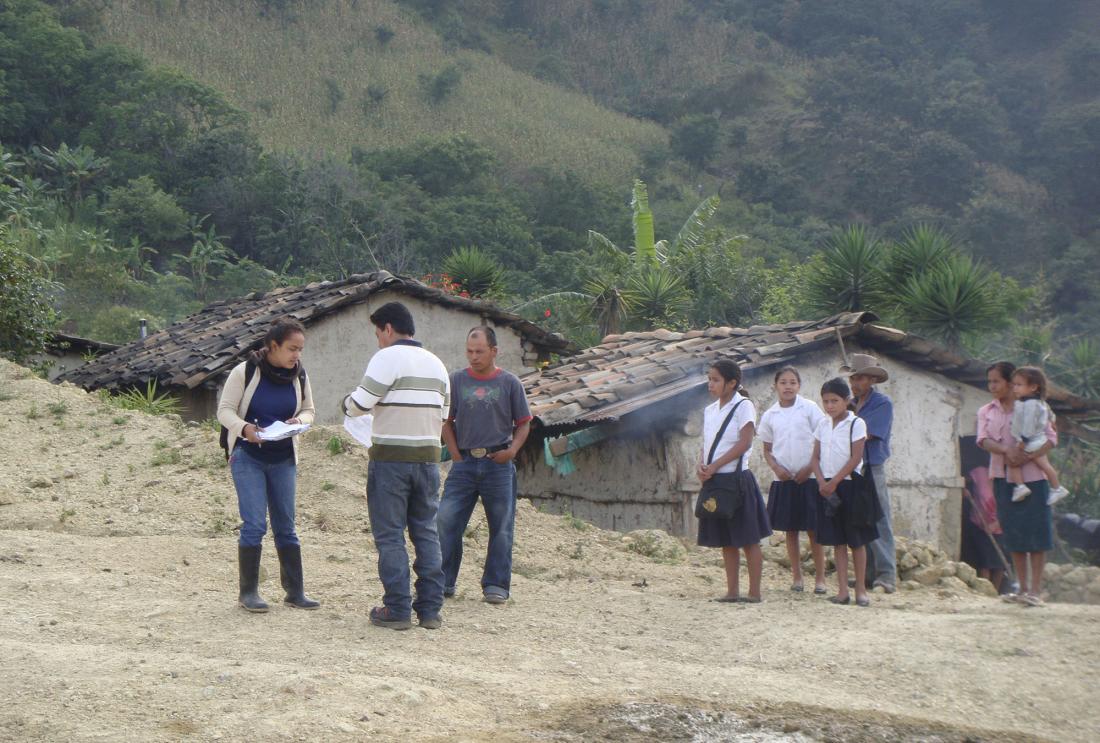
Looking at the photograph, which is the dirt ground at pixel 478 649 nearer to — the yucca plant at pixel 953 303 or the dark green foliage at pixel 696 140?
the yucca plant at pixel 953 303

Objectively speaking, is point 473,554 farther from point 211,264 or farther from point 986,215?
point 986,215

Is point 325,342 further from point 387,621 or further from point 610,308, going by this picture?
point 387,621

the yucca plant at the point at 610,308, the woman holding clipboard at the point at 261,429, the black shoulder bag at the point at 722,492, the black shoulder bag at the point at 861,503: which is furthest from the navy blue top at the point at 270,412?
the yucca plant at the point at 610,308

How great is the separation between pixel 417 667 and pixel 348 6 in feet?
203

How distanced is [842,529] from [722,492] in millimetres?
964

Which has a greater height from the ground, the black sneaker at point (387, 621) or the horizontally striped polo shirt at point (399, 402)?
the horizontally striped polo shirt at point (399, 402)

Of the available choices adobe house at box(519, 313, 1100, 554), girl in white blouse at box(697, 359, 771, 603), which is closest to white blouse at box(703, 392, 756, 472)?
girl in white blouse at box(697, 359, 771, 603)

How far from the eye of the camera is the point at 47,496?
33.1 ft

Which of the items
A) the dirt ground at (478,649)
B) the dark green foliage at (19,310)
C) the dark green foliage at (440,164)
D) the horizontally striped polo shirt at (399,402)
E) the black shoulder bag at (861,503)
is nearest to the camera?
the dirt ground at (478,649)

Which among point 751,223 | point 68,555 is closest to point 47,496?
point 68,555

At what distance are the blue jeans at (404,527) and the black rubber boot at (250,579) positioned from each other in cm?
75

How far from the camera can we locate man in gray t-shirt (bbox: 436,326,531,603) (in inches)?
290

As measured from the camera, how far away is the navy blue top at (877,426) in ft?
28.6

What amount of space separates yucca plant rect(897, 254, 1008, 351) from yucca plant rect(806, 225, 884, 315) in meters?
1.20
